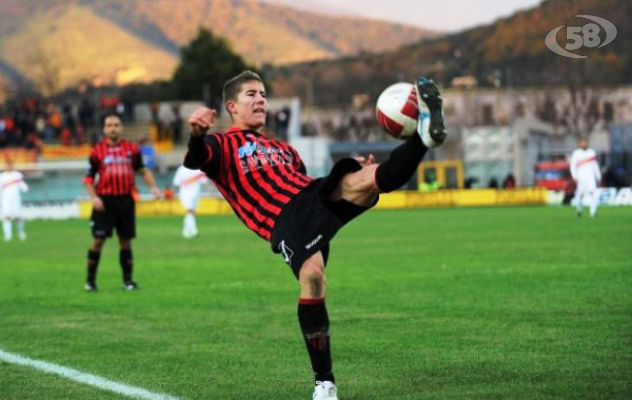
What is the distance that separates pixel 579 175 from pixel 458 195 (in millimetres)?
14139

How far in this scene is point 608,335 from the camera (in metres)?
9.67

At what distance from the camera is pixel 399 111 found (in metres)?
6.85

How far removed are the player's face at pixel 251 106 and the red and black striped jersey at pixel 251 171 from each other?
0.09 metres

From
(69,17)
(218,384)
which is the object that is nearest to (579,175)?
(218,384)

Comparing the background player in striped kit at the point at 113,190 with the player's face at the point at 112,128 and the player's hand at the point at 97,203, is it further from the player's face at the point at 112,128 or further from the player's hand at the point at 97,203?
the player's face at the point at 112,128

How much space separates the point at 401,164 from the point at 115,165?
9226 millimetres

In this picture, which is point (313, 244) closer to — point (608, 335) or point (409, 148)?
point (409, 148)

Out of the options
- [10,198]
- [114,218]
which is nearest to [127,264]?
[114,218]

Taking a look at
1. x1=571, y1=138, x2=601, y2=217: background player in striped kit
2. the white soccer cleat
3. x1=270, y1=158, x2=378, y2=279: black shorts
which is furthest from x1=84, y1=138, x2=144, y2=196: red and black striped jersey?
x1=571, y1=138, x2=601, y2=217: background player in striped kit

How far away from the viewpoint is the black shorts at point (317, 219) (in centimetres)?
729

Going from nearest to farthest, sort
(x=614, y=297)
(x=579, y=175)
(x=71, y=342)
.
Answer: (x=71, y=342), (x=614, y=297), (x=579, y=175)

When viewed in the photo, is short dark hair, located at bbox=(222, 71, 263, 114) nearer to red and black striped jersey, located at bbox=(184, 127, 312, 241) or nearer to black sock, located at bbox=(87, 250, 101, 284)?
red and black striped jersey, located at bbox=(184, 127, 312, 241)

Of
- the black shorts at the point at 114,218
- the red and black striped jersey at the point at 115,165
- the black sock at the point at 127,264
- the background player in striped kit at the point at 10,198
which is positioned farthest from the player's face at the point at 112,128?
the background player in striped kit at the point at 10,198

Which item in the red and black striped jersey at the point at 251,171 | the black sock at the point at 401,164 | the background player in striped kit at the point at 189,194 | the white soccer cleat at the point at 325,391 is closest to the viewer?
the black sock at the point at 401,164
